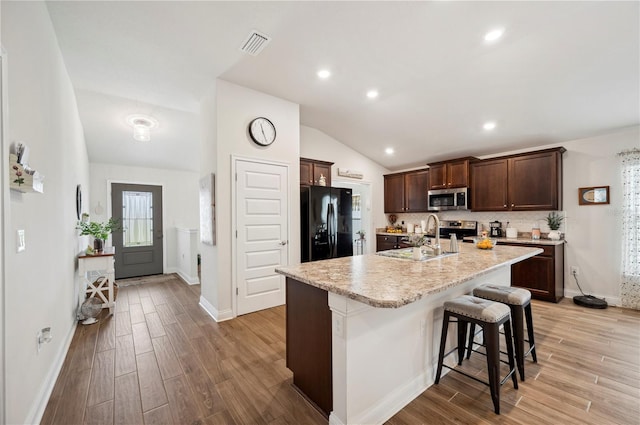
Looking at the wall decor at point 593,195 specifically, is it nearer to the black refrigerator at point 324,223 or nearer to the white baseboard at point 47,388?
the black refrigerator at point 324,223

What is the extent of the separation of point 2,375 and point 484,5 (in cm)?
390

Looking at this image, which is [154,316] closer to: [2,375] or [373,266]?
[2,375]

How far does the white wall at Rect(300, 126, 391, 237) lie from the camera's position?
5.11 metres

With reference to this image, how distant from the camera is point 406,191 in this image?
6.00 m

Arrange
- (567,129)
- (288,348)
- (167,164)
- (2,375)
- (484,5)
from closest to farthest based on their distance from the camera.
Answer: (2,375) < (288,348) < (484,5) < (567,129) < (167,164)

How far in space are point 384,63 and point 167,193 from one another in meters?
5.46

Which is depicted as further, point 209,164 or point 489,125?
point 489,125

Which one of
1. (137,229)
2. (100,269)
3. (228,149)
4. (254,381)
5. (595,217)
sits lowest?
(254,381)

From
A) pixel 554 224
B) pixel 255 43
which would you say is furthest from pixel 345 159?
pixel 554 224

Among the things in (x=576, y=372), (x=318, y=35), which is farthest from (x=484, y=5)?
(x=576, y=372)

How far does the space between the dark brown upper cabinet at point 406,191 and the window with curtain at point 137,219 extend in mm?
5435

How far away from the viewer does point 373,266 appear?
212 centimetres

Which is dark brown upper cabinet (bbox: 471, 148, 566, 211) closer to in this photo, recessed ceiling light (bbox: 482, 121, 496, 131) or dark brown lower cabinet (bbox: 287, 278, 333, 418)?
recessed ceiling light (bbox: 482, 121, 496, 131)

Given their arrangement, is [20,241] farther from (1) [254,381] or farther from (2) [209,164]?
(2) [209,164]
